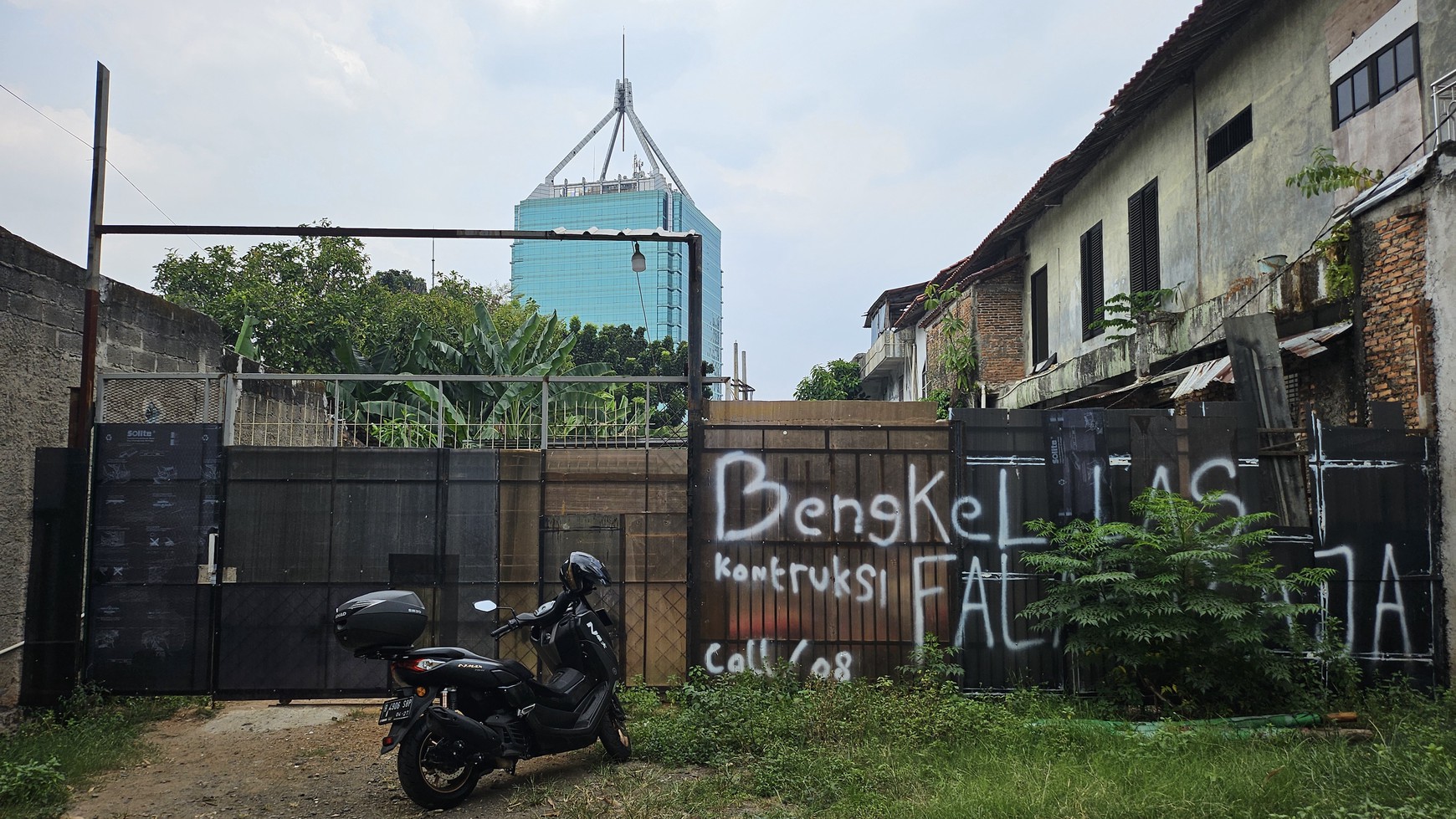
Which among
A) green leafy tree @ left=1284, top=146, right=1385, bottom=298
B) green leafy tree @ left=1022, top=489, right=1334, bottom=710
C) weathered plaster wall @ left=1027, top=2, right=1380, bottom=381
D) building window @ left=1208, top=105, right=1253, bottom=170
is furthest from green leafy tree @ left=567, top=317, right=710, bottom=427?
green leafy tree @ left=1022, top=489, right=1334, bottom=710

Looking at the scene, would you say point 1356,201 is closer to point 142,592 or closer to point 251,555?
point 251,555

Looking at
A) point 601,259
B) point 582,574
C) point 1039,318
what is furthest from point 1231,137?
point 601,259

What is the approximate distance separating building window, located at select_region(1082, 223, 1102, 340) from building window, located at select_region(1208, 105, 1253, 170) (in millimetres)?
3533

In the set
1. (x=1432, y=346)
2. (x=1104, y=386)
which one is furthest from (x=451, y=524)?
(x=1104, y=386)

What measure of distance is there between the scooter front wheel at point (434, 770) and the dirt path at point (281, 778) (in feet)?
0.34

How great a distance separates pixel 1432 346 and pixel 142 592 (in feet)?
33.0

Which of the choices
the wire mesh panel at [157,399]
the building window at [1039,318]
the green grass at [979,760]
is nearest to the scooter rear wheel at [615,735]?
the green grass at [979,760]

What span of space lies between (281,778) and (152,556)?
2.56 meters

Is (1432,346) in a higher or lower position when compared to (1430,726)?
higher

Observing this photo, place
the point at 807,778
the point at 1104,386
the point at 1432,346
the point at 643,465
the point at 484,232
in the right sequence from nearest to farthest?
the point at 807,778
the point at 1432,346
the point at 643,465
the point at 484,232
the point at 1104,386

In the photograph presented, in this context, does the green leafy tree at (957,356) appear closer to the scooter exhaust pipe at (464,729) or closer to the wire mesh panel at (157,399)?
the wire mesh panel at (157,399)

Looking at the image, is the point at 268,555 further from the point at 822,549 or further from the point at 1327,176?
the point at 1327,176

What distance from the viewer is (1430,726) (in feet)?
18.3

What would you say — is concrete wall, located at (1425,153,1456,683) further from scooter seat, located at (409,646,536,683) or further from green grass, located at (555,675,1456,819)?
scooter seat, located at (409,646,536,683)
